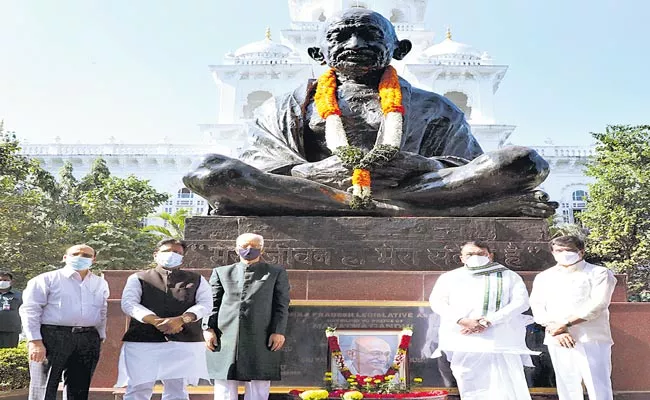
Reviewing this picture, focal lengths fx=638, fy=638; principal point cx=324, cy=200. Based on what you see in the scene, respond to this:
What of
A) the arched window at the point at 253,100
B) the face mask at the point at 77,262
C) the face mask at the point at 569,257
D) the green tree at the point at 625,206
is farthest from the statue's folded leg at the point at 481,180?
the arched window at the point at 253,100

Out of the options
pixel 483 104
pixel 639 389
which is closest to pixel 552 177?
pixel 483 104

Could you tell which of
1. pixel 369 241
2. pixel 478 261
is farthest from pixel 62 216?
pixel 478 261

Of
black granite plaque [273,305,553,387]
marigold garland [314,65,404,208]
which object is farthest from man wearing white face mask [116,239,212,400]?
marigold garland [314,65,404,208]

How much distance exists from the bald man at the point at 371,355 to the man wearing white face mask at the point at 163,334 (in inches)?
43.7

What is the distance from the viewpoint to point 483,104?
35531 millimetres

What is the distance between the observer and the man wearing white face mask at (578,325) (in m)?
4.13

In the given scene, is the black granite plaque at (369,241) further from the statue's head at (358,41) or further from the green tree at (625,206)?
the green tree at (625,206)

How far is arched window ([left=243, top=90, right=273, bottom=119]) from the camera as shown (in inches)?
1426

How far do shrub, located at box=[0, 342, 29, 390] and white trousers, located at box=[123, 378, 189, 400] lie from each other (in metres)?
5.03

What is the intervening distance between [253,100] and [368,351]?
33088mm

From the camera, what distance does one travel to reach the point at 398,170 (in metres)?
5.82

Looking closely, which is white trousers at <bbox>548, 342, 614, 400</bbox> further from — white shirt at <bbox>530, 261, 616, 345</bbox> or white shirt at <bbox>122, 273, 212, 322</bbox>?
white shirt at <bbox>122, 273, 212, 322</bbox>

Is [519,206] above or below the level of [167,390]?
above

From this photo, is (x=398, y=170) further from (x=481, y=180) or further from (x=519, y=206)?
(x=519, y=206)
